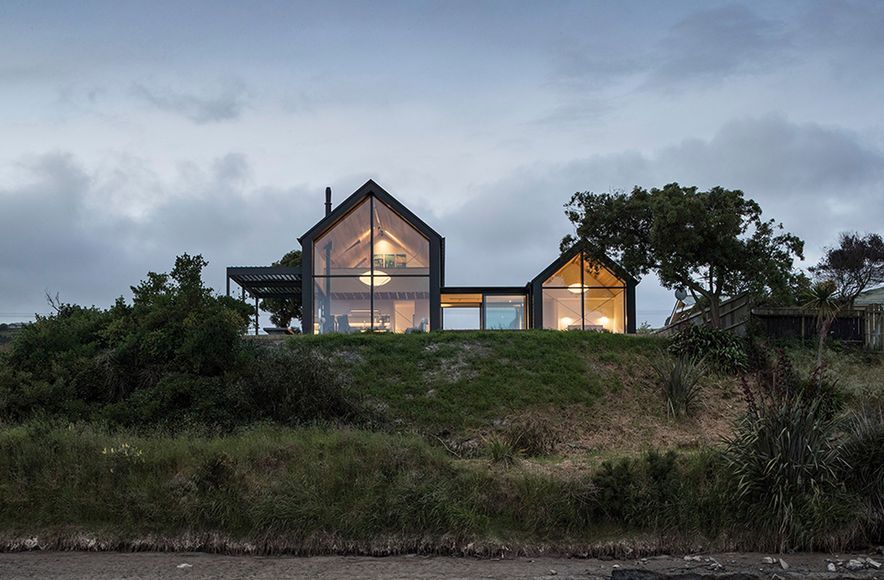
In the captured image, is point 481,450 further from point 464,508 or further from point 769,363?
point 769,363

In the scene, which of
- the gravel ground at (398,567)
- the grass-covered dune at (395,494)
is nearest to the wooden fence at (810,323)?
the grass-covered dune at (395,494)

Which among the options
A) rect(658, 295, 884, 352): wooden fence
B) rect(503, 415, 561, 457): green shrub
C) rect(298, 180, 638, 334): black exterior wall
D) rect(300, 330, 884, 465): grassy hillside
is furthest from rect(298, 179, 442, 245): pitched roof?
rect(503, 415, 561, 457): green shrub

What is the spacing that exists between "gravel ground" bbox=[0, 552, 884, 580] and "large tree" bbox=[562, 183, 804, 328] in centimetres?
1624

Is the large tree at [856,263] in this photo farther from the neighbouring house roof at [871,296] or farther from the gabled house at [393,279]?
the gabled house at [393,279]

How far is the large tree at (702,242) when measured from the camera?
26906 millimetres

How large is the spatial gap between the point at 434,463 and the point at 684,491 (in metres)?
4.21

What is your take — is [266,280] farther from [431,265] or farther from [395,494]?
[395,494]

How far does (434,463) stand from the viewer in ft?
46.0

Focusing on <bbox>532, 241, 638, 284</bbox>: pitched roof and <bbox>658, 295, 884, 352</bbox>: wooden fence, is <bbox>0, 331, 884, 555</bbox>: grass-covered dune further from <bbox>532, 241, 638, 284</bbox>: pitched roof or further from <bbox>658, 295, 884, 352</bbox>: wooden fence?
<bbox>532, 241, 638, 284</bbox>: pitched roof

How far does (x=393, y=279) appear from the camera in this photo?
3247cm

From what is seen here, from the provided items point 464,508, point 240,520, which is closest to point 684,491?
point 464,508

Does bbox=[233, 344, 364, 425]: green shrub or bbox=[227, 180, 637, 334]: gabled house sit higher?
bbox=[227, 180, 637, 334]: gabled house

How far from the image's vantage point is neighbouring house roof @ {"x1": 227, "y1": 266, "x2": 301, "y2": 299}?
32.7 m

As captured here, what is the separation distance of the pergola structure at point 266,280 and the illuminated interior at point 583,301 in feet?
34.2
